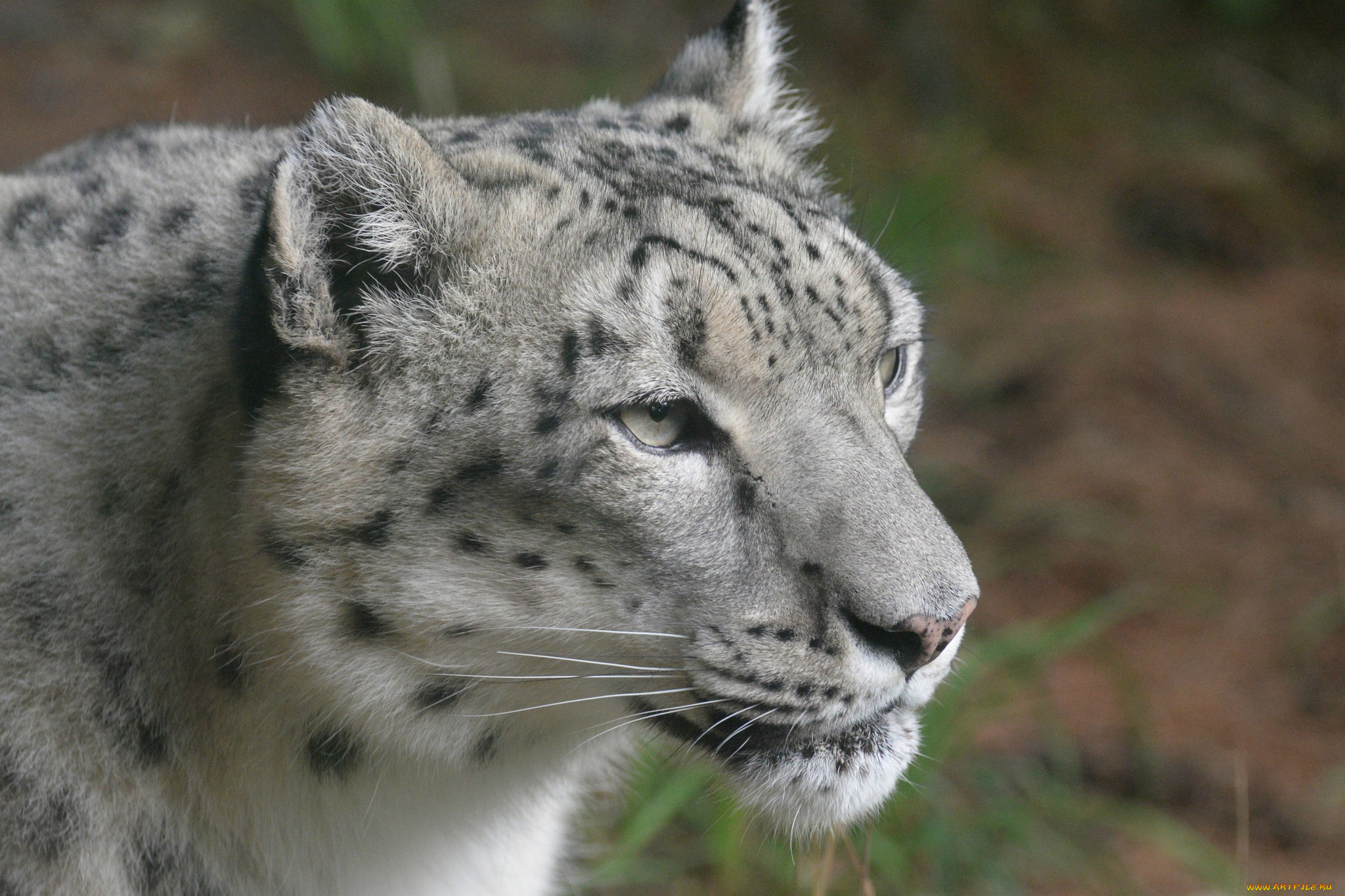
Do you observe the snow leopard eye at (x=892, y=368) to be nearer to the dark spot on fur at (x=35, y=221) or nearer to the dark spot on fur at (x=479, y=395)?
the dark spot on fur at (x=479, y=395)

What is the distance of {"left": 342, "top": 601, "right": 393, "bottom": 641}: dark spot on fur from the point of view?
2521 millimetres

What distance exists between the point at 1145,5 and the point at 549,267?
9.96m

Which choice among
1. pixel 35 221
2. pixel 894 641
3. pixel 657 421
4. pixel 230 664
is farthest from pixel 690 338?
pixel 35 221

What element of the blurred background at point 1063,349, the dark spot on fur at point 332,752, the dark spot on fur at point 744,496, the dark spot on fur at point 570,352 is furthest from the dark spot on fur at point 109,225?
the blurred background at point 1063,349

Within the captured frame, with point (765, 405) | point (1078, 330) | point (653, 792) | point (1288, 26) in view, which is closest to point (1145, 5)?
point (1288, 26)

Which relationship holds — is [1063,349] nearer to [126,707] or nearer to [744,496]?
[744,496]

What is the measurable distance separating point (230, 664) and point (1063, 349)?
6328mm

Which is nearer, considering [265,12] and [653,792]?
[653,792]

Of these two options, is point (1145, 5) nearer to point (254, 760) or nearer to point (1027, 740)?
point (1027, 740)

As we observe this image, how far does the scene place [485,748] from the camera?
275 cm

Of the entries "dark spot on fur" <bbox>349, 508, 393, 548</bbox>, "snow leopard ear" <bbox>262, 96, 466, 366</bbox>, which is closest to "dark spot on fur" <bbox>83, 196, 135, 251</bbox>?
"snow leopard ear" <bbox>262, 96, 466, 366</bbox>

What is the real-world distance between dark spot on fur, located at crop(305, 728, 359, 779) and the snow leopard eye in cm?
148

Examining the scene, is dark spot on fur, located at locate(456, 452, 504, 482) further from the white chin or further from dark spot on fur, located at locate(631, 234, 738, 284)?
the white chin

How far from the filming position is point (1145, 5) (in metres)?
10.9
